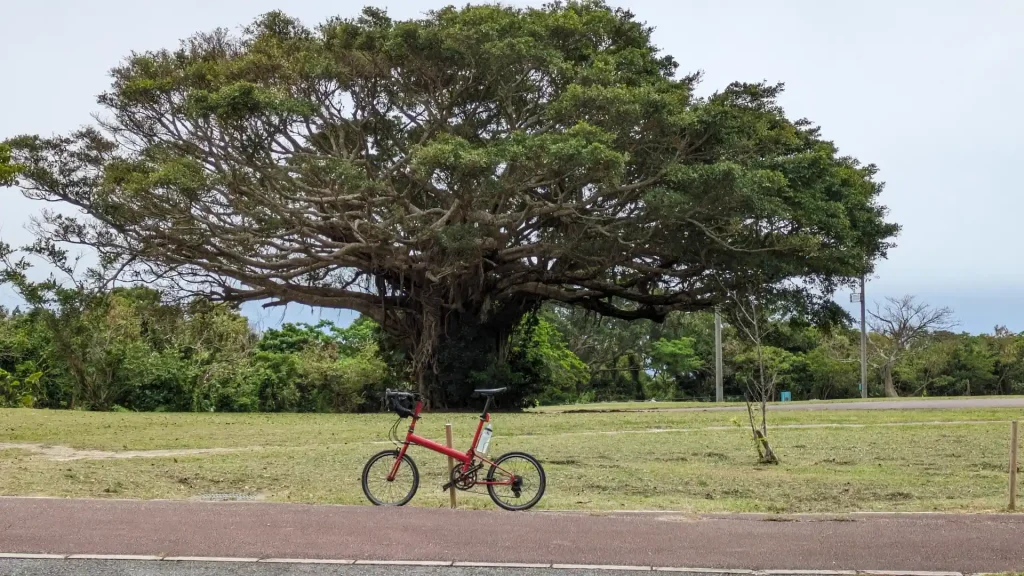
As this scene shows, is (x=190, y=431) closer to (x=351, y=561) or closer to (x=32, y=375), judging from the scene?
(x=32, y=375)

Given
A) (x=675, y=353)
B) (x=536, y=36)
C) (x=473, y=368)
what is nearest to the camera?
(x=536, y=36)

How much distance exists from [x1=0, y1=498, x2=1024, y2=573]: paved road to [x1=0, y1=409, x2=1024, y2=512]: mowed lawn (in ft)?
3.76

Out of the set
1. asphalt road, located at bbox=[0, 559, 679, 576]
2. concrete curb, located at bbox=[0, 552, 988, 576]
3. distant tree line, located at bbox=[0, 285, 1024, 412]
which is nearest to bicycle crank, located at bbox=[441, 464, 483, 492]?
concrete curb, located at bbox=[0, 552, 988, 576]

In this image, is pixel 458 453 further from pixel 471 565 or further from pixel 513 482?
pixel 471 565

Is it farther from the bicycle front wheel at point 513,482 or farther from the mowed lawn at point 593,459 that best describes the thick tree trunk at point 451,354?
the bicycle front wheel at point 513,482

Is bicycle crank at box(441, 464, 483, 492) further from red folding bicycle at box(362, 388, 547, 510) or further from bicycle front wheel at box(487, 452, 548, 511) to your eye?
bicycle front wheel at box(487, 452, 548, 511)

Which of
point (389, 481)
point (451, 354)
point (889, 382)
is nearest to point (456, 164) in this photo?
point (451, 354)

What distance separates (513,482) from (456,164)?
14.6 m

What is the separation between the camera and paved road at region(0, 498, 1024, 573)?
26.2 ft

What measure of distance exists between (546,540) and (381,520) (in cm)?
167

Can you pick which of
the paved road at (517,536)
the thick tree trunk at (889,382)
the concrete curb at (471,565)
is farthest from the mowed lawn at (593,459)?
the thick tree trunk at (889,382)

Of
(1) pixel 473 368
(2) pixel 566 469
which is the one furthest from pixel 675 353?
(2) pixel 566 469

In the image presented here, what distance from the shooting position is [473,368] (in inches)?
1259

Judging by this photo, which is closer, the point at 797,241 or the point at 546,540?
the point at 546,540
